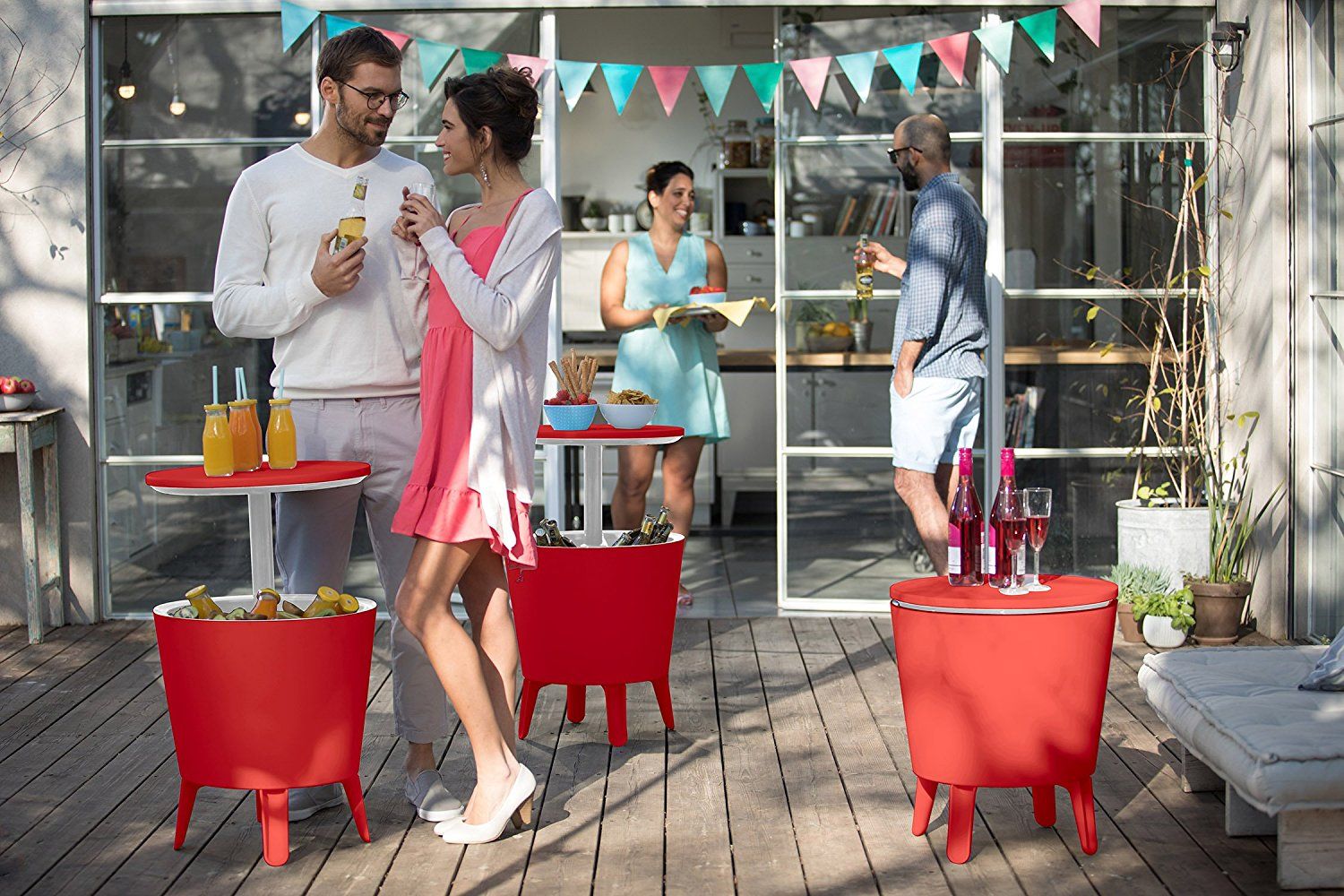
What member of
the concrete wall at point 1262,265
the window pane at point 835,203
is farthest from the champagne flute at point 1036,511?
the window pane at point 835,203

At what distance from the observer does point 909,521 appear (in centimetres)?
Result: 561

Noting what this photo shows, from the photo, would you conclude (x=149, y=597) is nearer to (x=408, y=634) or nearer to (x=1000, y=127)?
(x=408, y=634)

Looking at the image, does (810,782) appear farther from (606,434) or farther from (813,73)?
(813,73)

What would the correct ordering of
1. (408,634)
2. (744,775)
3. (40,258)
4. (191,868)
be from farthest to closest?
(40,258) < (744,775) < (408,634) < (191,868)

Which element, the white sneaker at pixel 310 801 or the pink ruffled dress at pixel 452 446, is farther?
the white sneaker at pixel 310 801

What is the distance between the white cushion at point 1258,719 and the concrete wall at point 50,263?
12.2ft

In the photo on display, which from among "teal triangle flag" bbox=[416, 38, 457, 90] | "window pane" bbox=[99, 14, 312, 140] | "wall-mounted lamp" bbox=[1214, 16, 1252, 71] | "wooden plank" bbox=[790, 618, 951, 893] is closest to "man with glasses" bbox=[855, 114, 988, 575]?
"wooden plank" bbox=[790, 618, 951, 893]

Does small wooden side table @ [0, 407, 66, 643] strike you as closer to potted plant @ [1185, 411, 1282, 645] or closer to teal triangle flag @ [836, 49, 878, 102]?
teal triangle flag @ [836, 49, 878, 102]

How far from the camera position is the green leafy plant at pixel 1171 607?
4.98 meters

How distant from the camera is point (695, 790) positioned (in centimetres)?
358

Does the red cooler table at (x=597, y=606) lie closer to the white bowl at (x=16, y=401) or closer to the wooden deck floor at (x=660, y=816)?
the wooden deck floor at (x=660, y=816)

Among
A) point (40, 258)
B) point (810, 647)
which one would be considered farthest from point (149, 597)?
point (810, 647)

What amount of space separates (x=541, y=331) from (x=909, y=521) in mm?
2757

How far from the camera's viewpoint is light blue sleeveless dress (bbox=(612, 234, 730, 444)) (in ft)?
18.5
